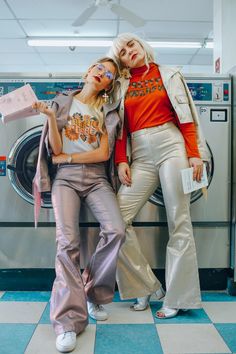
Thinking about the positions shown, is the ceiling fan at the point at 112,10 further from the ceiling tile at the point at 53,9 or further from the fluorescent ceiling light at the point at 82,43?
the fluorescent ceiling light at the point at 82,43

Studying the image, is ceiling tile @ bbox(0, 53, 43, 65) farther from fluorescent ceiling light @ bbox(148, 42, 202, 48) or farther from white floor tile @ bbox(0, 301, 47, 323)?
white floor tile @ bbox(0, 301, 47, 323)

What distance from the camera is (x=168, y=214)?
1.67m

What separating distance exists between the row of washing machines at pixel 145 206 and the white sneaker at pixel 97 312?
0.37 m

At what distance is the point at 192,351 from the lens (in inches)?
52.3

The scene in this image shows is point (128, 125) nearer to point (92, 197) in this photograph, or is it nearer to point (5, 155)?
point (92, 197)

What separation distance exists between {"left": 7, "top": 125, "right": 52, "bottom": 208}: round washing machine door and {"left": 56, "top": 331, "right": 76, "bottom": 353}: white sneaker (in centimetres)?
77

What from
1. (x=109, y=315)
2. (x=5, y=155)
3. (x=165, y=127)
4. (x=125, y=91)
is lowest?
(x=109, y=315)

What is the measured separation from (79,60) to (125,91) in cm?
500

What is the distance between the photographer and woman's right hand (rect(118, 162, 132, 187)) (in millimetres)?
1672

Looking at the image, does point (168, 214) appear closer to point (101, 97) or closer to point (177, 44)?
point (101, 97)

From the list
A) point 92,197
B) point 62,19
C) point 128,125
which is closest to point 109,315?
point 92,197

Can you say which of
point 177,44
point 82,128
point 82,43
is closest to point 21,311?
point 82,128

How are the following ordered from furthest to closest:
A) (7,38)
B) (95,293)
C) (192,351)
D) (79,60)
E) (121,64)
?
(79,60)
(7,38)
(121,64)
(95,293)
(192,351)

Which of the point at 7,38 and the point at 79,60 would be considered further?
the point at 79,60
